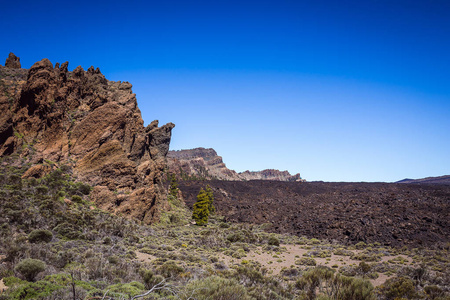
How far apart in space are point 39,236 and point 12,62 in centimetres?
4599

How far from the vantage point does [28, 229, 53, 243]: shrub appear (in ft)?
44.6

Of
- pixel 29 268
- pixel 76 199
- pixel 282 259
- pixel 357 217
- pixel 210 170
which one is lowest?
pixel 282 259

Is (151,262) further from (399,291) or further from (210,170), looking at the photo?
(210,170)

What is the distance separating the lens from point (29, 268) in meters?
8.13

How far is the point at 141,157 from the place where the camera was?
31391 mm

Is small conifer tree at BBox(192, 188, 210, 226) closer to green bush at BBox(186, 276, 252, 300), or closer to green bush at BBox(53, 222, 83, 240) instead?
green bush at BBox(53, 222, 83, 240)

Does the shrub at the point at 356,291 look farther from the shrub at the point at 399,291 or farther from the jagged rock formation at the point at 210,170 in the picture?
the jagged rock formation at the point at 210,170

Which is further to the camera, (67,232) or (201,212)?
(201,212)

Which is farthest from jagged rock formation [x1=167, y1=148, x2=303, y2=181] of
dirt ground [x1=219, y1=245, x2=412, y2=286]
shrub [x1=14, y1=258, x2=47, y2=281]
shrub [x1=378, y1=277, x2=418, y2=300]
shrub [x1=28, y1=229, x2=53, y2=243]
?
shrub [x1=378, y1=277, x2=418, y2=300]

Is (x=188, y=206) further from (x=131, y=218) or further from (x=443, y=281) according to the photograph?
(x=443, y=281)

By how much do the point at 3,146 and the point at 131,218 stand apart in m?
13.4

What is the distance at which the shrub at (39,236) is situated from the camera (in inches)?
535

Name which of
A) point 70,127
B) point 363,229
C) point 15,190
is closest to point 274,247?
point 363,229

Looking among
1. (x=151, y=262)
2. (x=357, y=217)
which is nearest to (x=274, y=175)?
(x=357, y=217)
